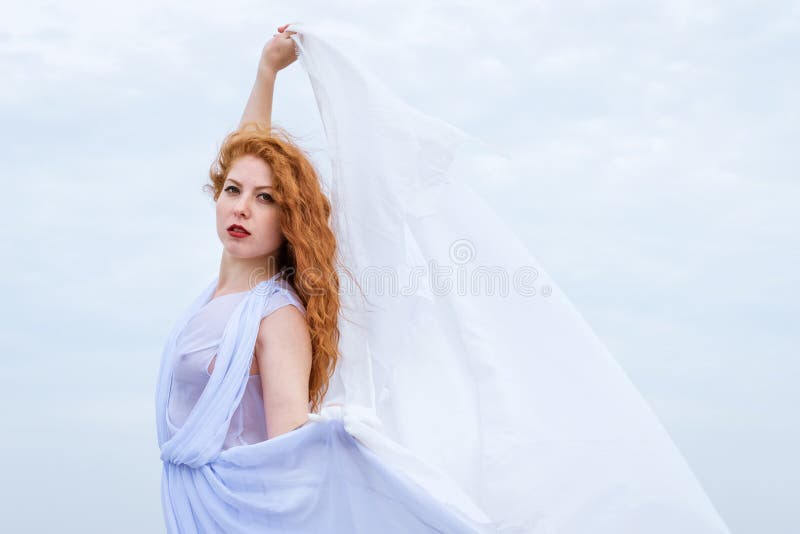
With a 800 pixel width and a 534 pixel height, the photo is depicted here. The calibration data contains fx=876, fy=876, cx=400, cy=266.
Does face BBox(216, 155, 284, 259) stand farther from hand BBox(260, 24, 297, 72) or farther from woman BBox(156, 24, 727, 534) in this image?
hand BBox(260, 24, 297, 72)

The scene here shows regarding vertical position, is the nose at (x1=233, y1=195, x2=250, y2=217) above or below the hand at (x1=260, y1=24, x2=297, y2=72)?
below

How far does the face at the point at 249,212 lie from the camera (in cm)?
321

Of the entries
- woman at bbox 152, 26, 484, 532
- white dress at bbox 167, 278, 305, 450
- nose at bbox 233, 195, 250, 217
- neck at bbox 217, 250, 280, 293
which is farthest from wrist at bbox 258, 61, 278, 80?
white dress at bbox 167, 278, 305, 450

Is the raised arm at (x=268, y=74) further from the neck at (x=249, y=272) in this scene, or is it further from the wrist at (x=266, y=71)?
the neck at (x=249, y=272)

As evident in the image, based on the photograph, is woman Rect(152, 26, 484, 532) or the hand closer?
woman Rect(152, 26, 484, 532)

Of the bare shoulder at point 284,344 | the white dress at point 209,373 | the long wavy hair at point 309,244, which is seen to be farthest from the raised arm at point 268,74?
the bare shoulder at point 284,344

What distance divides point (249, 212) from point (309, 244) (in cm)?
25

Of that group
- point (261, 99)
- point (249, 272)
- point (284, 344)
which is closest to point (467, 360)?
point (284, 344)

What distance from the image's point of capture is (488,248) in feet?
10.6

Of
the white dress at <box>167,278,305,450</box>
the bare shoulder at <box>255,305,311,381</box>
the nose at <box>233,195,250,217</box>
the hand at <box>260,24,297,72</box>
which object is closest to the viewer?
the bare shoulder at <box>255,305,311,381</box>

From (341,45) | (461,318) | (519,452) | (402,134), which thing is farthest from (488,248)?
(341,45)

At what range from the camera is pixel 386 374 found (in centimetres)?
319

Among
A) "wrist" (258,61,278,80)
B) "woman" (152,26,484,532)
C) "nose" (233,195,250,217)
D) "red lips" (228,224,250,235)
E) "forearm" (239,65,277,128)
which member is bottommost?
"woman" (152,26,484,532)

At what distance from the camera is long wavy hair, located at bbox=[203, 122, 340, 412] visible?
3.16 metres
